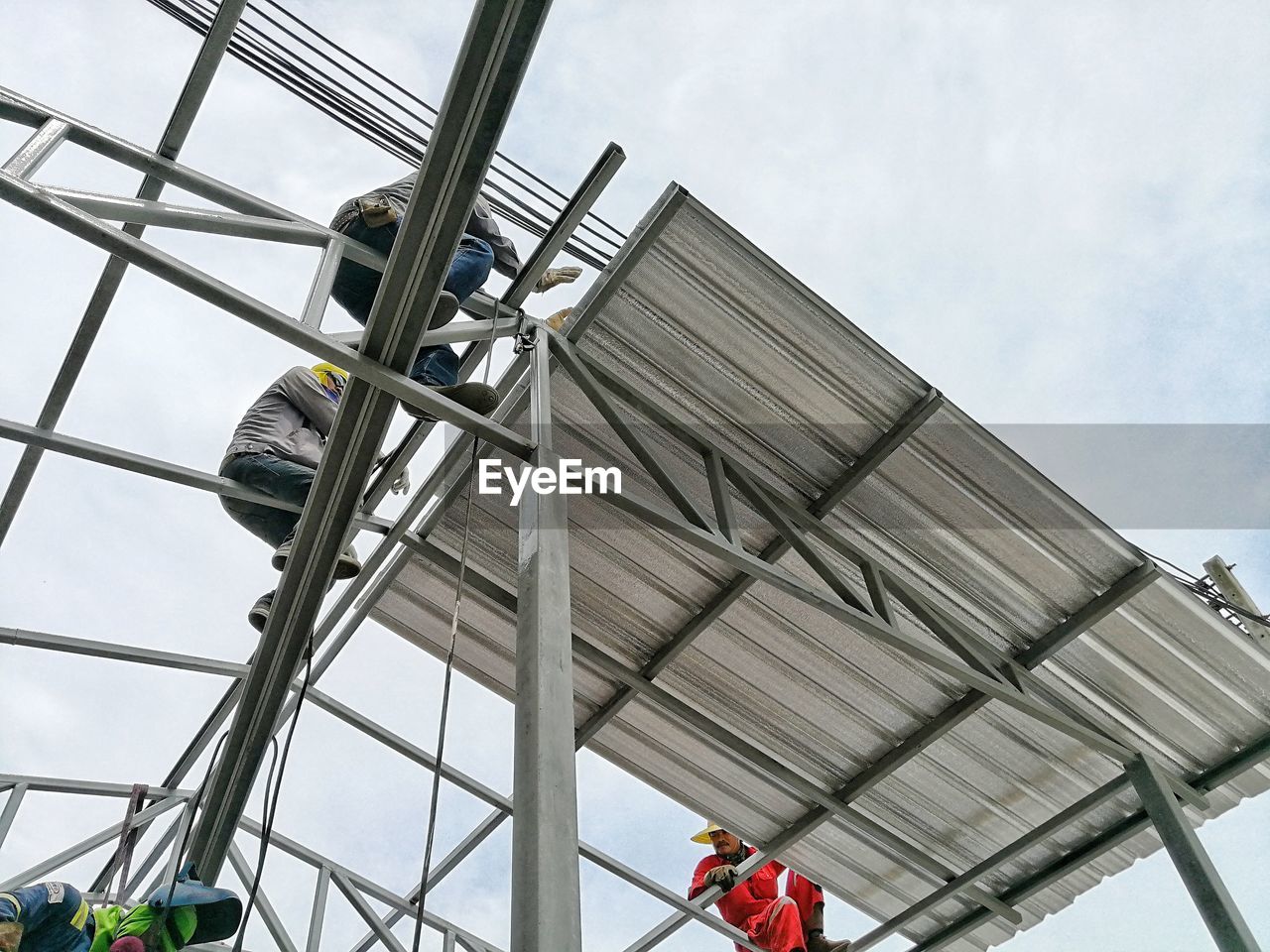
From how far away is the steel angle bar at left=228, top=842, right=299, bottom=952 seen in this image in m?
8.10

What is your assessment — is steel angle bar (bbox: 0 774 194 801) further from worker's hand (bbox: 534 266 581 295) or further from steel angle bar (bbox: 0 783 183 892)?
worker's hand (bbox: 534 266 581 295)

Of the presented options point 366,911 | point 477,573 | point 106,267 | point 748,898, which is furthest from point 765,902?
→ point 106,267

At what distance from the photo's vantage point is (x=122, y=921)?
622 cm

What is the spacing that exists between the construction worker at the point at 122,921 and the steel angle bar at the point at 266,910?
1.89 meters

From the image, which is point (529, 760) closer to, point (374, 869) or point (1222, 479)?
point (374, 869)

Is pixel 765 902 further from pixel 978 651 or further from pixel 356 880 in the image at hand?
pixel 978 651

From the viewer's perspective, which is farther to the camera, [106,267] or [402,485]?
[402,485]

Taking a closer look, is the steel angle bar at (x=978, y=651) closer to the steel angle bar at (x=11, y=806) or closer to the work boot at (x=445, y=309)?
the work boot at (x=445, y=309)

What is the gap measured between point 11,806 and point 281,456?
13.2 feet

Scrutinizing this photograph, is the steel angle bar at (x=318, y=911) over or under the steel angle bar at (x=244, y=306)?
over

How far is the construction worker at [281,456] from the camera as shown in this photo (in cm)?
618

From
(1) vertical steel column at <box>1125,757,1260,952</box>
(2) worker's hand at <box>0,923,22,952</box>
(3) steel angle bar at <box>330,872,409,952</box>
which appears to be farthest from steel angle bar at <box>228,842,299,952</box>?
(1) vertical steel column at <box>1125,757,1260,952</box>

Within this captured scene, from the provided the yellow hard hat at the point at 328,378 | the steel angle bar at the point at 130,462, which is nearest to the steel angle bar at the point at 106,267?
the steel angle bar at the point at 130,462

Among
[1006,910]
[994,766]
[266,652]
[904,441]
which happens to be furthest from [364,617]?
[1006,910]
